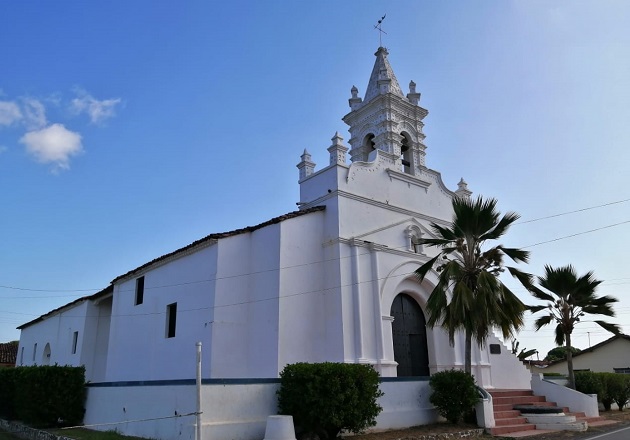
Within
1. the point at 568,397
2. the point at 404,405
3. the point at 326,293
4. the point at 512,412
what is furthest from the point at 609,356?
the point at 404,405

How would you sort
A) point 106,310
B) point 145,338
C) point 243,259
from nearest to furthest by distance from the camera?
point 243,259 < point 145,338 < point 106,310

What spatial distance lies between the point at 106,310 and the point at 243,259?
1313 centimetres

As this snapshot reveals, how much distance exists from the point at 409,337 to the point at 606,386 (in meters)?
9.51

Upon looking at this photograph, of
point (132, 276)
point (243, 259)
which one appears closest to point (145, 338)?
point (132, 276)

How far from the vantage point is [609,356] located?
36.2 metres

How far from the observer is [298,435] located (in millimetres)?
11508

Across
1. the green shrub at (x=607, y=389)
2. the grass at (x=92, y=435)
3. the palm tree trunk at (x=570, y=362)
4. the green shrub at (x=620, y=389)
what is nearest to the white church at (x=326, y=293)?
the grass at (x=92, y=435)

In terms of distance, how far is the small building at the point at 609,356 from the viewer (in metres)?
35.5

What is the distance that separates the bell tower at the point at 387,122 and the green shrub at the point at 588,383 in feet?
34.9

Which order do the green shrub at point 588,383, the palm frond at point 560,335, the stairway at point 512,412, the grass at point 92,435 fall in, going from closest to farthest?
1. the grass at point 92,435
2. the stairway at point 512,412
3. the green shrub at point 588,383
4. the palm frond at point 560,335

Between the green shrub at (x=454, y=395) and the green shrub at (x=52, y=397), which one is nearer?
the green shrub at (x=454, y=395)

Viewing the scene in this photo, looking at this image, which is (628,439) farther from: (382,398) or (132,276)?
(132,276)

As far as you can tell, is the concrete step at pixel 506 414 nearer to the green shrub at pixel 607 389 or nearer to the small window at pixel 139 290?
the green shrub at pixel 607 389

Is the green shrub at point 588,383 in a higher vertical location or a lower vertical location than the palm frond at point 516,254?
lower
